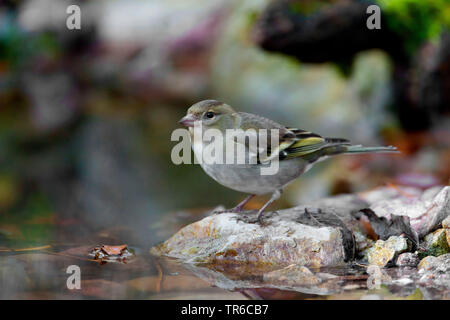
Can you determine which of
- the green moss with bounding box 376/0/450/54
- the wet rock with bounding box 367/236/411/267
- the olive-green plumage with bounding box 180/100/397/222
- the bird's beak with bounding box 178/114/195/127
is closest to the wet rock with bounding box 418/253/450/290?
the wet rock with bounding box 367/236/411/267

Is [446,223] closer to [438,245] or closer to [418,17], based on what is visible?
[438,245]

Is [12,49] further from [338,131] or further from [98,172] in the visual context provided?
[338,131]

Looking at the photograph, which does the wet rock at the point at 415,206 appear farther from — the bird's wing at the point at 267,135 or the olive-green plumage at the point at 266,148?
the bird's wing at the point at 267,135

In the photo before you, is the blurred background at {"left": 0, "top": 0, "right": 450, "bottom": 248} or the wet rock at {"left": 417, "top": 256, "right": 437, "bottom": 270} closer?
the wet rock at {"left": 417, "top": 256, "right": 437, "bottom": 270}

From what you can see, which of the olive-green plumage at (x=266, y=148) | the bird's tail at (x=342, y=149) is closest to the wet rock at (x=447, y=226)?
the olive-green plumage at (x=266, y=148)

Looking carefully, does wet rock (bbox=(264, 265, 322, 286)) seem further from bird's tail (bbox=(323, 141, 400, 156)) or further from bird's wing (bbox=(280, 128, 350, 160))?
bird's tail (bbox=(323, 141, 400, 156))
